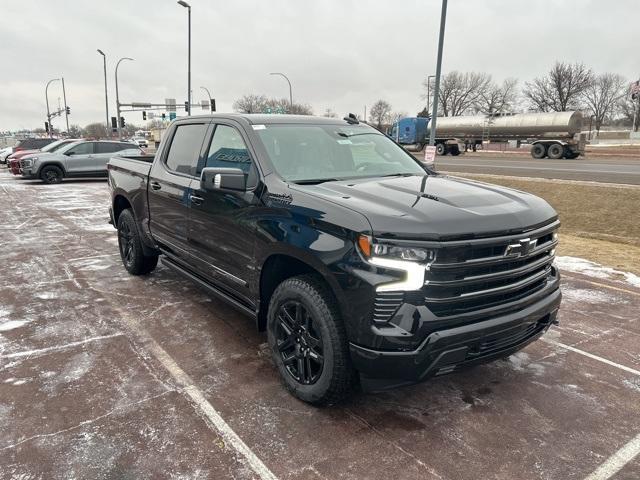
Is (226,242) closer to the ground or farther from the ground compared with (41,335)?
farther from the ground

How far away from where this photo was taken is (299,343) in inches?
129

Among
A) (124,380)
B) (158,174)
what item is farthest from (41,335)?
(158,174)

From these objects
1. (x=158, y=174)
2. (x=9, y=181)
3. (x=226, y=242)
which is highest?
(x=158, y=174)

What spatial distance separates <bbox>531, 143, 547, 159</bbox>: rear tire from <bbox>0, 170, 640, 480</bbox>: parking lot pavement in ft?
107

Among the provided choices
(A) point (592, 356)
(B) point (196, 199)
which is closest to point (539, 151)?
(A) point (592, 356)

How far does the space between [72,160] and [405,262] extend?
19.5m

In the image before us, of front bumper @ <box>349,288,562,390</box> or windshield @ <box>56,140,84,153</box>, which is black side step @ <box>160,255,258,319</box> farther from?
windshield @ <box>56,140,84,153</box>

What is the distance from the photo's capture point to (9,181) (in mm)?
20203

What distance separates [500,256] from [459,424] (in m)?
1.11

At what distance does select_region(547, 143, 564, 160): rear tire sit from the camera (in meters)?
33.6

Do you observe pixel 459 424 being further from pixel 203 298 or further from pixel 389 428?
pixel 203 298

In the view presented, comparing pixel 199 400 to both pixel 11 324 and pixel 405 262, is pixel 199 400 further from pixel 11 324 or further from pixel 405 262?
pixel 11 324

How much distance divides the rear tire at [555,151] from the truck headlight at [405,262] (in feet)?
115

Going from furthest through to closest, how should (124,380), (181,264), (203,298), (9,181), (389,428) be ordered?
(9,181) < (203,298) < (181,264) < (124,380) < (389,428)
